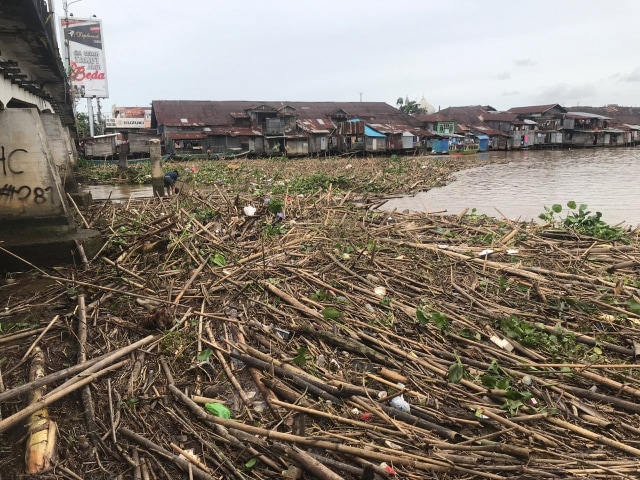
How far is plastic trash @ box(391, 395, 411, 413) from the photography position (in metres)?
3.23

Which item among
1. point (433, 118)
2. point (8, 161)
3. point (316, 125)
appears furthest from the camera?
point (433, 118)

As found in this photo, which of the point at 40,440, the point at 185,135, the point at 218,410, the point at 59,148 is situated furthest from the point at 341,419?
the point at 185,135

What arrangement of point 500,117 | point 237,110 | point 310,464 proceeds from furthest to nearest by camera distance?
point 500,117 → point 237,110 → point 310,464

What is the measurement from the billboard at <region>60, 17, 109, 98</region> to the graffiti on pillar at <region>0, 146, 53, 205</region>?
35813 mm

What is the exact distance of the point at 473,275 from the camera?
569 cm

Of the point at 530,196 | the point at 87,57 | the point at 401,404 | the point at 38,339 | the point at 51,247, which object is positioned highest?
the point at 87,57

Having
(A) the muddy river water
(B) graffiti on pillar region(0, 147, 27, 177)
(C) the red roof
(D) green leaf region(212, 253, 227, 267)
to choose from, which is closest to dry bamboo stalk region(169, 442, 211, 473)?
(D) green leaf region(212, 253, 227, 267)

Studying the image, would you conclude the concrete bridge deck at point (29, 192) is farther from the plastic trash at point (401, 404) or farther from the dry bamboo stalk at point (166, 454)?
the plastic trash at point (401, 404)

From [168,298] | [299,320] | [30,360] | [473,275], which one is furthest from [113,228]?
[473,275]

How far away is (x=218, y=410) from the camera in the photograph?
3100 mm

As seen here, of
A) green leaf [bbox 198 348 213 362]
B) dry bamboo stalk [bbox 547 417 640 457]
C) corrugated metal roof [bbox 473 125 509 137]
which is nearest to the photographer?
dry bamboo stalk [bbox 547 417 640 457]

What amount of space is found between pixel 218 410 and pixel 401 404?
136 cm

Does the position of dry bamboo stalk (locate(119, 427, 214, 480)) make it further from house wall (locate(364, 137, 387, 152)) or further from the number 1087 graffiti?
house wall (locate(364, 137, 387, 152))

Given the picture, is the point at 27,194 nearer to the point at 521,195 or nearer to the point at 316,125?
the point at 521,195
